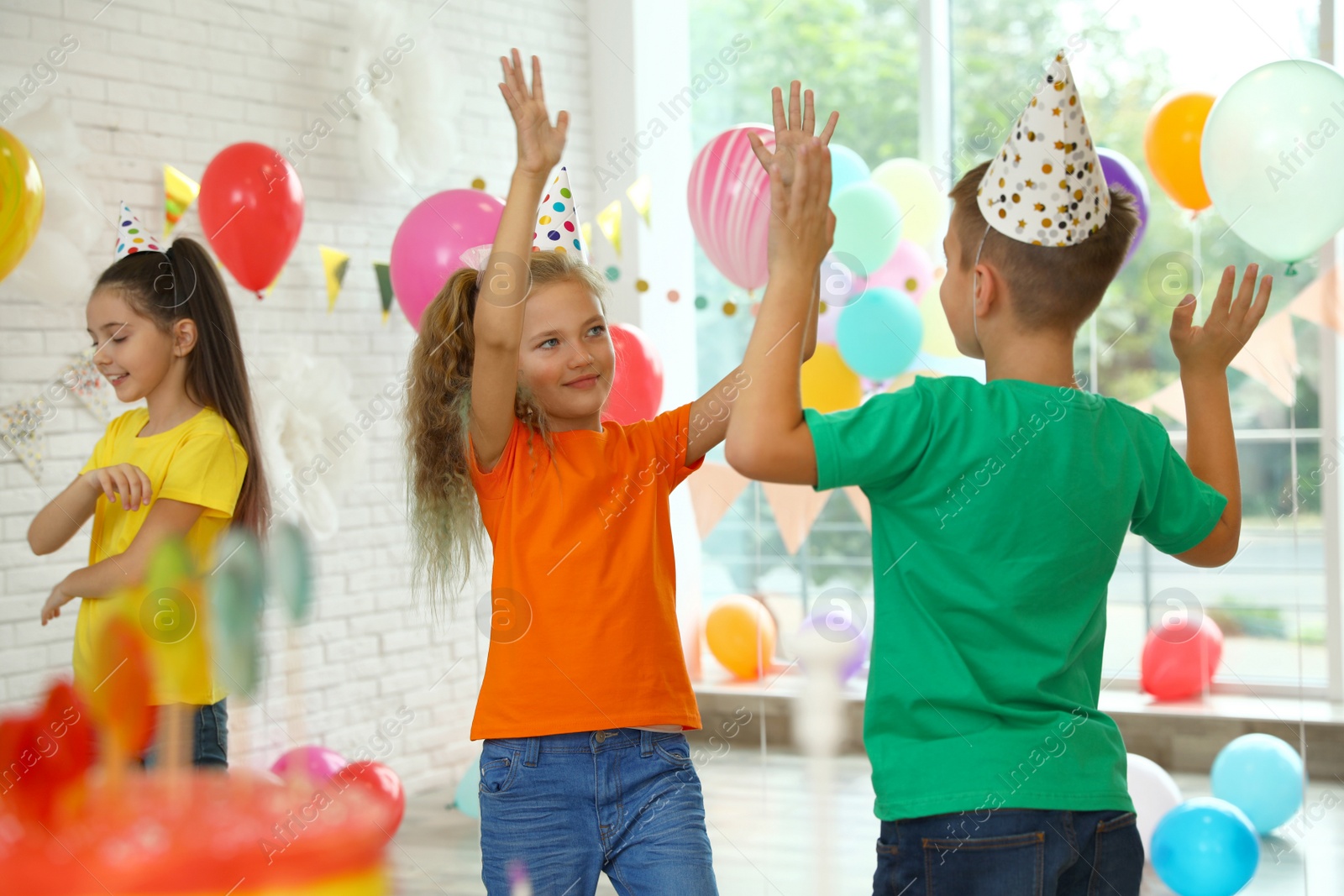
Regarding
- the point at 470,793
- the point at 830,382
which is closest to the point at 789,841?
the point at 470,793

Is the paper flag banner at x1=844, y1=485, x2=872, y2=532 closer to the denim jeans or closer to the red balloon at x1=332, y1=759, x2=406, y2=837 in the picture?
the red balloon at x1=332, y1=759, x2=406, y2=837

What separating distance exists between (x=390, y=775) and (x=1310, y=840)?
2349 mm

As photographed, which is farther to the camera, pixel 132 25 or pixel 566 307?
pixel 132 25

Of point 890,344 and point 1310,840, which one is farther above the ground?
point 890,344

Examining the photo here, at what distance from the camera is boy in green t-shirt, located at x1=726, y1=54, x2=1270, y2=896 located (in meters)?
1.04

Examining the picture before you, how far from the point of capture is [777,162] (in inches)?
Result: 42.1

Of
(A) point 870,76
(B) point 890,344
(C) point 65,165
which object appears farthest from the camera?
(A) point 870,76

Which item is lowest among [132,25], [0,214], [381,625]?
[381,625]

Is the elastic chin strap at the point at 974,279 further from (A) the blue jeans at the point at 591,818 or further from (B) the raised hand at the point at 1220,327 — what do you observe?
(A) the blue jeans at the point at 591,818

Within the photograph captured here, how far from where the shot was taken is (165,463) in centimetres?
196

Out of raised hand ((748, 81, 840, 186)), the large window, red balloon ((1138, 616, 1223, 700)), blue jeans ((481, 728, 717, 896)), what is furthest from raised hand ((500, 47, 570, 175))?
red balloon ((1138, 616, 1223, 700))

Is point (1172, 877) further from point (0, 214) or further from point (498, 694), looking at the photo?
point (0, 214)

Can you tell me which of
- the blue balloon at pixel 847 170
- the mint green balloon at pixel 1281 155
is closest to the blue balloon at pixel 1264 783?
the mint green balloon at pixel 1281 155

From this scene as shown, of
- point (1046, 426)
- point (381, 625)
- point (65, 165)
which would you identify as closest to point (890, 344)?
point (381, 625)
